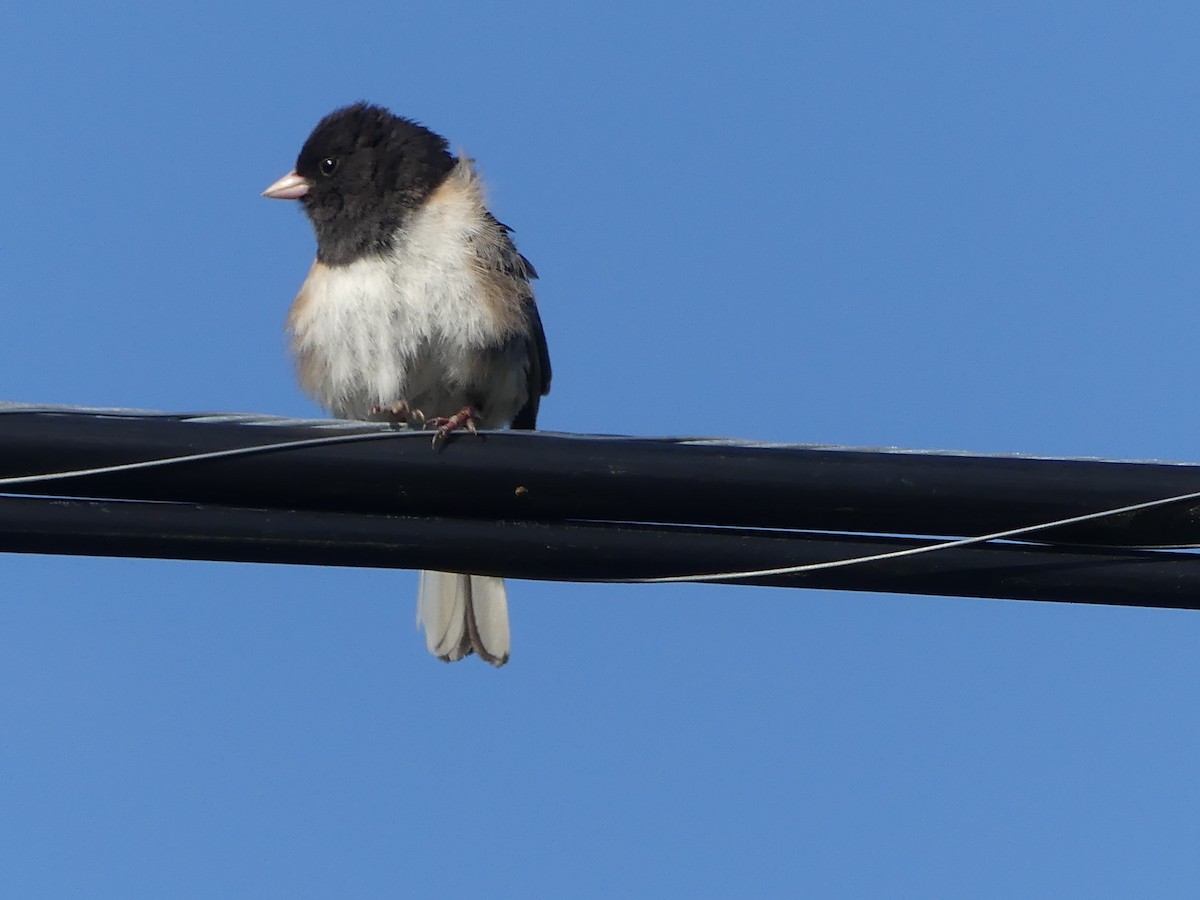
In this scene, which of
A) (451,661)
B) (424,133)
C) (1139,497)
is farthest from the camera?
(424,133)

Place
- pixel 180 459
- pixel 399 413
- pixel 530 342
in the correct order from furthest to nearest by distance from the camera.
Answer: pixel 530 342 < pixel 399 413 < pixel 180 459

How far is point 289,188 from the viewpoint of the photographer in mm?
4672

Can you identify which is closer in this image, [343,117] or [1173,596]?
[1173,596]

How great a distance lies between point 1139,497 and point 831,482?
442 millimetres

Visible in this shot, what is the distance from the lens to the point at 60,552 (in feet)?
7.62

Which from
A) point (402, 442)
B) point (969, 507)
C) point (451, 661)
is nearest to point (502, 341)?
point (451, 661)

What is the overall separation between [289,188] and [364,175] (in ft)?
0.88

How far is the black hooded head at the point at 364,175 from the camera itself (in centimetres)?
434

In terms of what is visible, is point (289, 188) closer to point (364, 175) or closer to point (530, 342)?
point (364, 175)

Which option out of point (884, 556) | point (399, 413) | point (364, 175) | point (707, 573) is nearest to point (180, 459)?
point (707, 573)

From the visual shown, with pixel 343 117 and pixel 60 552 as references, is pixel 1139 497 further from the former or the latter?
pixel 343 117

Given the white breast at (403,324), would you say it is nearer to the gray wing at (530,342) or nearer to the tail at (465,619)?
the gray wing at (530,342)

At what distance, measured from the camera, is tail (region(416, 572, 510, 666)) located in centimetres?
420

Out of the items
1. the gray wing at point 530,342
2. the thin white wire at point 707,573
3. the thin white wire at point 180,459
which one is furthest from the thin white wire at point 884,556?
the gray wing at point 530,342
